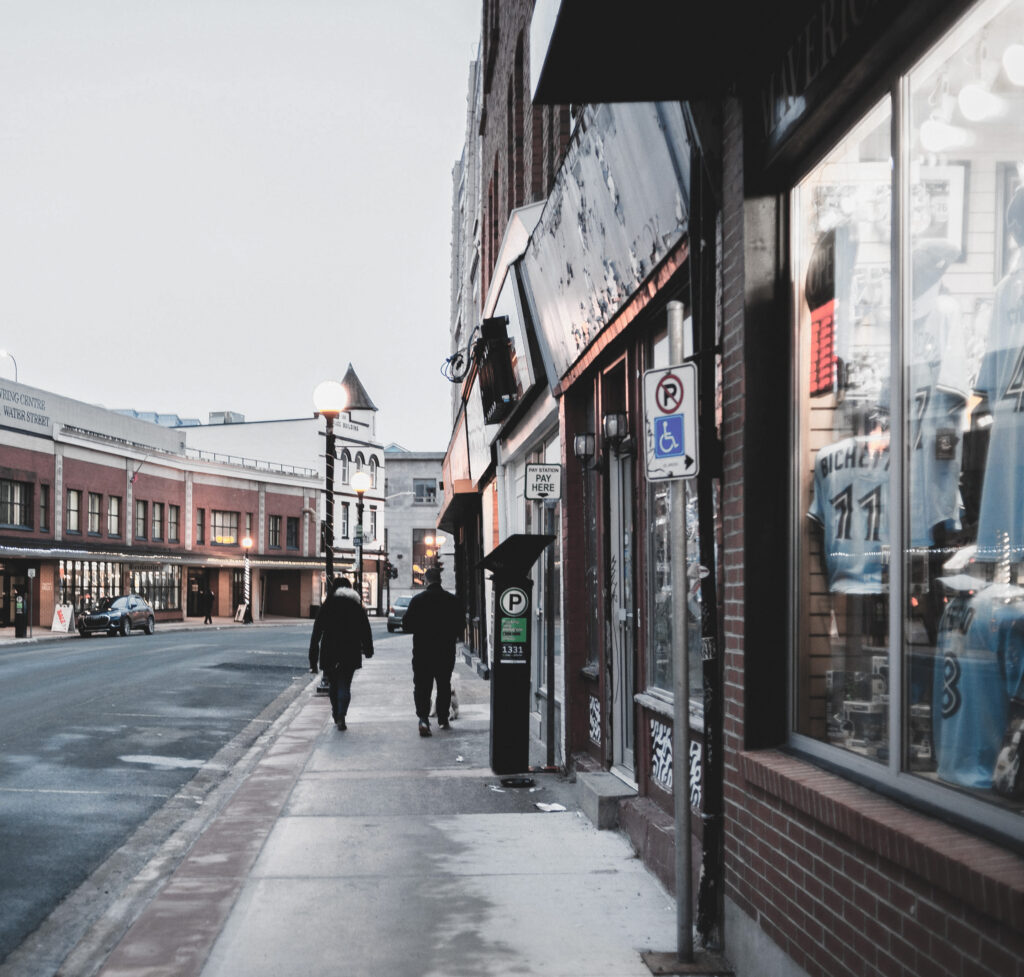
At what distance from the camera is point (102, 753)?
1118cm

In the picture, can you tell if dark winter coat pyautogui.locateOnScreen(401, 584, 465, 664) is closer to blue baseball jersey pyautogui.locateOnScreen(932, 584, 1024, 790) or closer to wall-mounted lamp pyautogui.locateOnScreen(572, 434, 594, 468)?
wall-mounted lamp pyautogui.locateOnScreen(572, 434, 594, 468)

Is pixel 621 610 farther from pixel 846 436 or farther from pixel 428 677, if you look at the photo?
pixel 428 677

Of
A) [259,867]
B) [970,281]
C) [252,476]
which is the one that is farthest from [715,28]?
[252,476]

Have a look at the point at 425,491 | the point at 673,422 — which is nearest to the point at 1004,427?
the point at 673,422

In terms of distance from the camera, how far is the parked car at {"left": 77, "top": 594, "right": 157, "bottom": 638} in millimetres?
40438

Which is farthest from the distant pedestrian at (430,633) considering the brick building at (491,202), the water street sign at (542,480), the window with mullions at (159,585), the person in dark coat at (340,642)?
the window with mullions at (159,585)

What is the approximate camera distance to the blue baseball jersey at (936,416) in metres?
3.53

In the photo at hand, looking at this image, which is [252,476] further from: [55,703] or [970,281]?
[970,281]

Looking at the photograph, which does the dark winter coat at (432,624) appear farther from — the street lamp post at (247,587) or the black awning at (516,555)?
the street lamp post at (247,587)

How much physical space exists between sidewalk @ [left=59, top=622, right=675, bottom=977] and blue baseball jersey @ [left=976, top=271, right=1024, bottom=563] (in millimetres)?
2590

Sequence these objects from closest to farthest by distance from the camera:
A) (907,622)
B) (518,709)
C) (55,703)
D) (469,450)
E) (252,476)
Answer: (907,622) → (518,709) → (55,703) → (469,450) → (252,476)

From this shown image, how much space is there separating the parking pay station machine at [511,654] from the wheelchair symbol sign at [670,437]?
14.4 feet

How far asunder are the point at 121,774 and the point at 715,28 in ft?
27.0

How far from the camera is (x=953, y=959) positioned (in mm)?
3062
